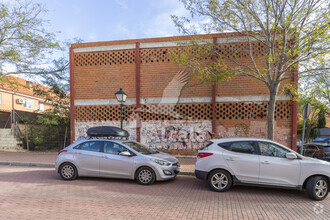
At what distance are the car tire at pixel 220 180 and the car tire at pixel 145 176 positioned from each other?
5.68ft

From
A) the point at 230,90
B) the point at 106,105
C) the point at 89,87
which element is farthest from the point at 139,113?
the point at 230,90

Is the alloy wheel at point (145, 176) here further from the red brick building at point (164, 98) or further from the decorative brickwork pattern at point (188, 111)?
the decorative brickwork pattern at point (188, 111)

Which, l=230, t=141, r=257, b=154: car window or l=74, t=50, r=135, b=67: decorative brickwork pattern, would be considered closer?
l=230, t=141, r=257, b=154: car window

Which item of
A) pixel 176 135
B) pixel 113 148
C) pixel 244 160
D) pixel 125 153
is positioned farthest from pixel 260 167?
pixel 176 135

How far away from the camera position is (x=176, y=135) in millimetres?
11742

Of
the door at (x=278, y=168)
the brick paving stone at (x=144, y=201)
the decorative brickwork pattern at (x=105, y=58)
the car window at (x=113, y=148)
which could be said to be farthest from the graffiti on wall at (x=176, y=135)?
the door at (x=278, y=168)

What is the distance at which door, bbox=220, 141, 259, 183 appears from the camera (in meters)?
5.86

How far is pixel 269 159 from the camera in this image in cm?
579

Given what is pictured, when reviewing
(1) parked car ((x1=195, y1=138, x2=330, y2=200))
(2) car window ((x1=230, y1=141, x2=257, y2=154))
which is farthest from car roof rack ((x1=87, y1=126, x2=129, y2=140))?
(2) car window ((x1=230, y1=141, x2=257, y2=154))

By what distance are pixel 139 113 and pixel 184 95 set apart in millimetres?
2757

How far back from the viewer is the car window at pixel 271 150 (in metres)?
5.84

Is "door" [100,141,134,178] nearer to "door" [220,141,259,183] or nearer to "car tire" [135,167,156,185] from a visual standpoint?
"car tire" [135,167,156,185]

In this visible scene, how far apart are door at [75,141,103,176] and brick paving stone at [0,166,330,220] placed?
13.8 inches

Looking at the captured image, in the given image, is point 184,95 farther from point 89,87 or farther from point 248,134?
point 89,87
